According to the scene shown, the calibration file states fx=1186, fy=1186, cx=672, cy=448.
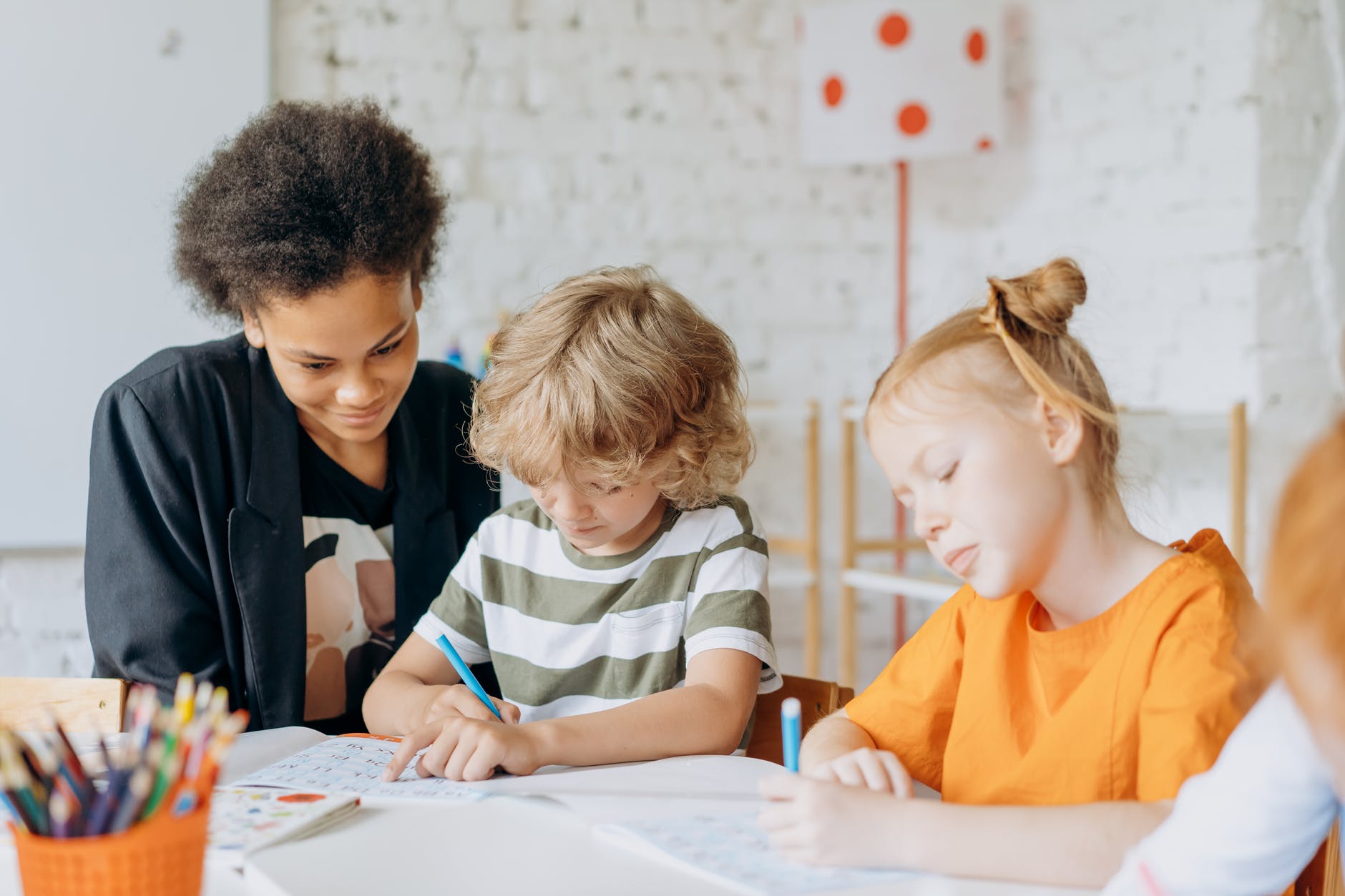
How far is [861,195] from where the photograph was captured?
3.06 meters

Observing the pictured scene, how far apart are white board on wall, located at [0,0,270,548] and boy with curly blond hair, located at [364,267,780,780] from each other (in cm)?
146

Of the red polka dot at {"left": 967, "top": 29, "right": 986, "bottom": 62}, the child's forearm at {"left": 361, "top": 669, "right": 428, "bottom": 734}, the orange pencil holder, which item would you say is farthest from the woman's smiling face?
the red polka dot at {"left": 967, "top": 29, "right": 986, "bottom": 62}

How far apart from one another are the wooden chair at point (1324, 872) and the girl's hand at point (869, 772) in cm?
27

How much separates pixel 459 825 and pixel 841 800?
261mm

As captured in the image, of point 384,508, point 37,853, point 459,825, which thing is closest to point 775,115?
point 384,508

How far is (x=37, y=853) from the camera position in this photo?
0.56 metres

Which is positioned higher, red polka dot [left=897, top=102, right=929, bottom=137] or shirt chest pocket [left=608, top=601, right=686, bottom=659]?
red polka dot [left=897, top=102, right=929, bottom=137]

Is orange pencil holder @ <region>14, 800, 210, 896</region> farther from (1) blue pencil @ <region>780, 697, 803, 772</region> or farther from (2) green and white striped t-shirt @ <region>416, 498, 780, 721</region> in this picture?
(2) green and white striped t-shirt @ <region>416, 498, 780, 721</region>

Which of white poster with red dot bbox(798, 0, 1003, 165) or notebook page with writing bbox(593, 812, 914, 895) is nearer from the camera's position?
notebook page with writing bbox(593, 812, 914, 895)

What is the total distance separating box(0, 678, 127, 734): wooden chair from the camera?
1.09 metres

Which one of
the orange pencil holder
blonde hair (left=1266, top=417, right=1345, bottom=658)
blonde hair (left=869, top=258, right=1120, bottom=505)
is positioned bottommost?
the orange pencil holder

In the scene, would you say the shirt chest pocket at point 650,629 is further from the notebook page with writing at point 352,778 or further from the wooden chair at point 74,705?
the wooden chair at point 74,705

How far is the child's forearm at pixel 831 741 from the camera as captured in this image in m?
0.90

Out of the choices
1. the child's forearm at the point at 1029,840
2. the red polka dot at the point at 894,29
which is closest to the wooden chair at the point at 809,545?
the red polka dot at the point at 894,29
